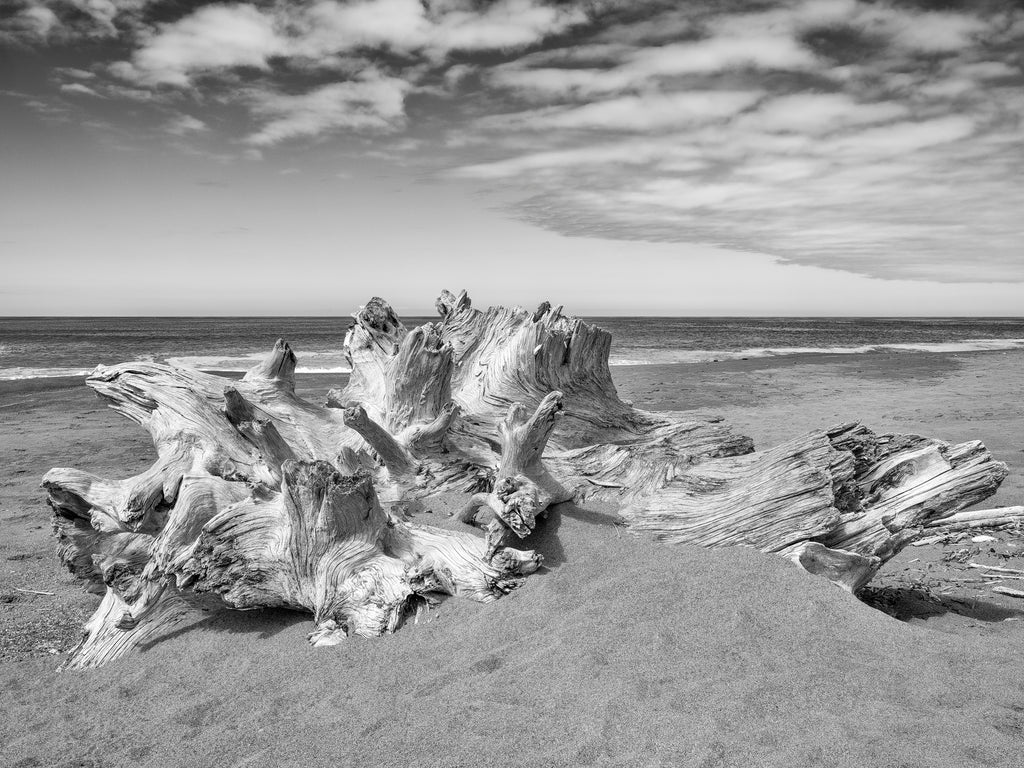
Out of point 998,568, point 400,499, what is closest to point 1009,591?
point 998,568

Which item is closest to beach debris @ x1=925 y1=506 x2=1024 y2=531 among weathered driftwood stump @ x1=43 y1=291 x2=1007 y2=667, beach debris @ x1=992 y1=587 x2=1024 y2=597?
weathered driftwood stump @ x1=43 y1=291 x2=1007 y2=667

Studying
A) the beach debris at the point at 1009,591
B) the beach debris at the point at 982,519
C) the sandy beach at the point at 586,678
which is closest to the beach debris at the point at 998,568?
the sandy beach at the point at 586,678

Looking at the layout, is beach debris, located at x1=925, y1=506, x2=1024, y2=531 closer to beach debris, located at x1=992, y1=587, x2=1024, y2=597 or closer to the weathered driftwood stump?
the weathered driftwood stump

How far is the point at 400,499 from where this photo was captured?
515 centimetres

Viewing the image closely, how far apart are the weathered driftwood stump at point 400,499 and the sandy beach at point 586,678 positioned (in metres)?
0.22

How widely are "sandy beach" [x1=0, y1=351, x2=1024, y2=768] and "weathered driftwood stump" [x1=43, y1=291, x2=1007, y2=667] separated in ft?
0.72

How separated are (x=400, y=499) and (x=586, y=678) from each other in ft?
7.85

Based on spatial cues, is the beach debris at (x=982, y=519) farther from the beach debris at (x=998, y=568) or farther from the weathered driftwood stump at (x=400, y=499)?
the beach debris at (x=998, y=568)

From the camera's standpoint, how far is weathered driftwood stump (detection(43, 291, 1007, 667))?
3949 mm

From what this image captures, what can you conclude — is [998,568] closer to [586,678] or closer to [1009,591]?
[1009,591]

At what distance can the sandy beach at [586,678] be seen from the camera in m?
2.74

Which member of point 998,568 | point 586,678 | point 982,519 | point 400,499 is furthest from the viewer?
point 400,499

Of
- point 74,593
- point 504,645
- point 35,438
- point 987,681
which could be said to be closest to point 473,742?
point 504,645

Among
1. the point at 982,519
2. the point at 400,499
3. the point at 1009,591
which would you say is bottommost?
the point at 1009,591
